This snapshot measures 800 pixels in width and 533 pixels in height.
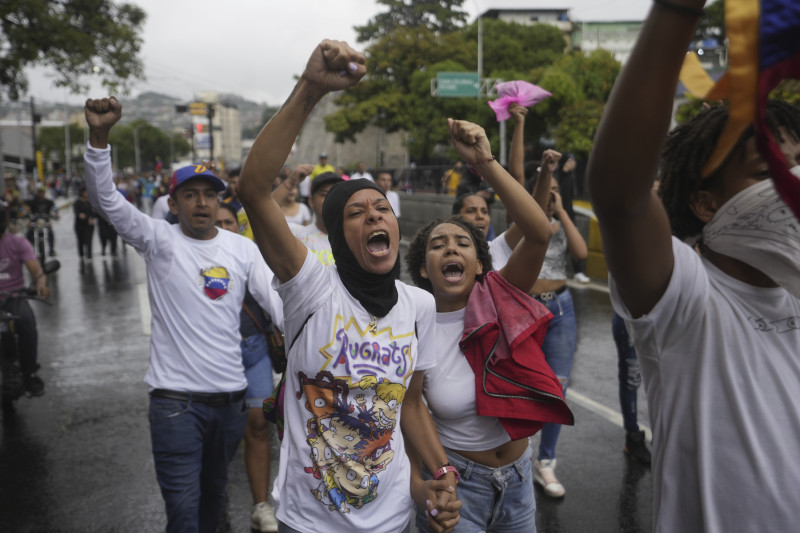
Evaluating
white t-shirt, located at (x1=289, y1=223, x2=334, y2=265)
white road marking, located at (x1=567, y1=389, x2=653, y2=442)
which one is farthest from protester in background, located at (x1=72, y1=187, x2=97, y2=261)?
white road marking, located at (x1=567, y1=389, x2=653, y2=442)

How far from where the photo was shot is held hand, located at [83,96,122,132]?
326 cm

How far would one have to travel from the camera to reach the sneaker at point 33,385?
22.6 ft

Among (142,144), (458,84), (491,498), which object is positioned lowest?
(491,498)

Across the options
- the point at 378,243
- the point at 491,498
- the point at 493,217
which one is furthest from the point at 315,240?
the point at 493,217

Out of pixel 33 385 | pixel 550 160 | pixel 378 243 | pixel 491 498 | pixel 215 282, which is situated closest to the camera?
pixel 378 243

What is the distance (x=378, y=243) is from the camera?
8.32 feet

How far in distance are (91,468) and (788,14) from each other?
5471 millimetres

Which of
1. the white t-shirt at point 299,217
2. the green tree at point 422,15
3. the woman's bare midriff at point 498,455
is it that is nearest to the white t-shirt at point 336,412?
the woman's bare midriff at point 498,455

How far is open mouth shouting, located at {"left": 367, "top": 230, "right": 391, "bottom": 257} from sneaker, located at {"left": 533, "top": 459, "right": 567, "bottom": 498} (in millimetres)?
2743

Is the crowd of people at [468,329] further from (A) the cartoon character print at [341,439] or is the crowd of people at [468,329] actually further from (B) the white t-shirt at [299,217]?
(B) the white t-shirt at [299,217]

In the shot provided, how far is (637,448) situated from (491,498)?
274 cm

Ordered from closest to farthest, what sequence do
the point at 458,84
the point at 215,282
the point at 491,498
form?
the point at 491,498 → the point at 215,282 → the point at 458,84

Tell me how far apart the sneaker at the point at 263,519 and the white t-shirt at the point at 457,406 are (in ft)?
5.94

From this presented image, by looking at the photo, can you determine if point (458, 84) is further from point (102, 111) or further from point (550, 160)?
point (102, 111)
